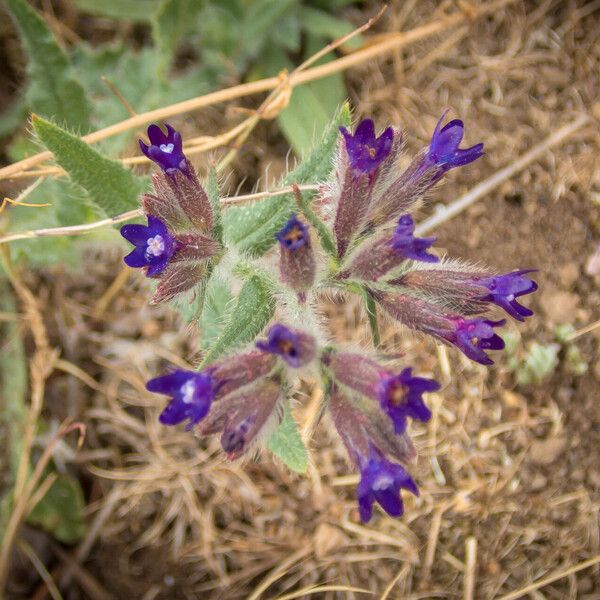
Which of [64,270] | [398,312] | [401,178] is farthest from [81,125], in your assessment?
[398,312]

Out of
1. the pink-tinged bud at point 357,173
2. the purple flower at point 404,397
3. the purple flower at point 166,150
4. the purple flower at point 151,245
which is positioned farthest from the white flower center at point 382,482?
the purple flower at point 166,150

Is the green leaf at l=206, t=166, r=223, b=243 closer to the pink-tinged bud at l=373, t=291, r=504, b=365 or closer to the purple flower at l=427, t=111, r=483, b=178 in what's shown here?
the pink-tinged bud at l=373, t=291, r=504, b=365

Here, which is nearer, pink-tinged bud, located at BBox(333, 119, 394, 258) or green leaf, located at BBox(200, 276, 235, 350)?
pink-tinged bud, located at BBox(333, 119, 394, 258)

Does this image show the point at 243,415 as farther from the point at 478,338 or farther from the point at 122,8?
the point at 122,8

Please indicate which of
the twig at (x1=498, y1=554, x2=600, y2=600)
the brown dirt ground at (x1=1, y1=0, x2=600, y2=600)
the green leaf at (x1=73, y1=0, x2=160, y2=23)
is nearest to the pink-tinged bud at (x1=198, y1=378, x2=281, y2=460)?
the brown dirt ground at (x1=1, y1=0, x2=600, y2=600)

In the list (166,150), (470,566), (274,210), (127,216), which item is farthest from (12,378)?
(470,566)

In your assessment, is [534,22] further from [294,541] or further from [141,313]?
[294,541]
